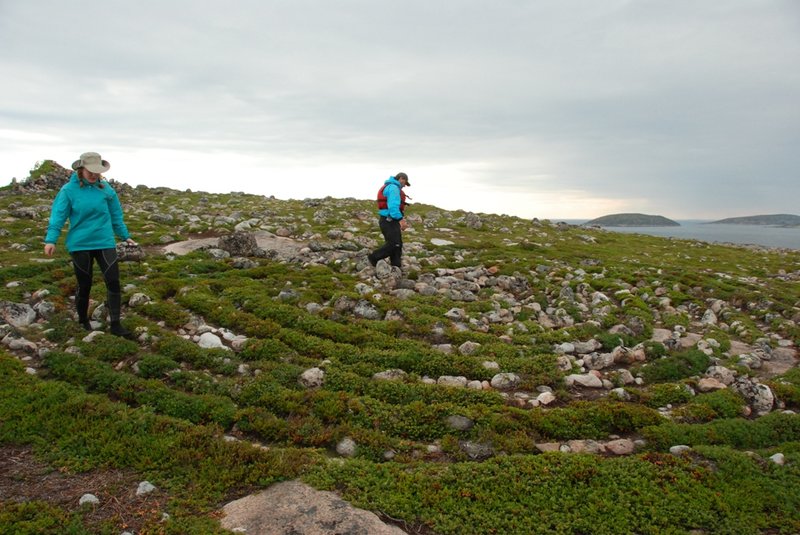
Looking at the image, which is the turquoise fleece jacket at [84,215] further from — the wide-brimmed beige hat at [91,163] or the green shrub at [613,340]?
the green shrub at [613,340]

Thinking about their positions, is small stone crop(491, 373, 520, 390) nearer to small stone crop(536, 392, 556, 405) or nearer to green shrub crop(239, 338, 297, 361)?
small stone crop(536, 392, 556, 405)

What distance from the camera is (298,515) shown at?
5.09 metres

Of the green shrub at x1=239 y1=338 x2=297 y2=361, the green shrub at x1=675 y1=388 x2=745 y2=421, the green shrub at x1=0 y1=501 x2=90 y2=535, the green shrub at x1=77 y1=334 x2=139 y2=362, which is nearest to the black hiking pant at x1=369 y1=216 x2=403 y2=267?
the green shrub at x1=239 y1=338 x2=297 y2=361

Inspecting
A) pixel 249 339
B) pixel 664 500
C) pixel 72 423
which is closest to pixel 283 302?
pixel 249 339

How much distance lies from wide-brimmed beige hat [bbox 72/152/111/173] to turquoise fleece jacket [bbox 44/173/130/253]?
291 millimetres

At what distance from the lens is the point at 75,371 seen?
25.2 ft

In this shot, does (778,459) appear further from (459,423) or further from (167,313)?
(167,313)

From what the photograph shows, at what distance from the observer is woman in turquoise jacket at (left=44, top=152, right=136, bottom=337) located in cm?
898

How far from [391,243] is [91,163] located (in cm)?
850

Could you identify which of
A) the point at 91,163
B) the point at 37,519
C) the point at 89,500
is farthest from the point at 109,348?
the point at 37,519

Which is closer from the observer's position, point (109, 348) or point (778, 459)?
point (778, 459)

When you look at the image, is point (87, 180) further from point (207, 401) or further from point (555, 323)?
point (555, 323)

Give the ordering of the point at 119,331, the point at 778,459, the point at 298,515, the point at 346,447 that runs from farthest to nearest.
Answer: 1. the point at 119,331
2. the point at 346,447
3. the point at 778,459
4. the point at 298,515

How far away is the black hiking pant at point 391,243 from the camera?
48.3 feet
